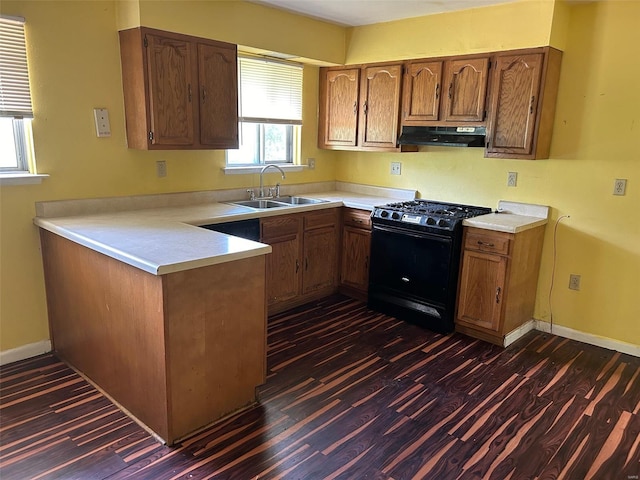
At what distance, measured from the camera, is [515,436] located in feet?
7.88

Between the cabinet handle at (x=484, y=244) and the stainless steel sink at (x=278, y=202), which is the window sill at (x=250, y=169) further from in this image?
the cabinet handle at (x=484, y=244)

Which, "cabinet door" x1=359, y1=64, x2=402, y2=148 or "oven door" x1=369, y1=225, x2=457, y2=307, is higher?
"cabinet door" x1=359, y1=64, x2=402, y2=148

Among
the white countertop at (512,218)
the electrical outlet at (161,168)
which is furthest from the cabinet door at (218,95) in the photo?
the white countertop at (512,218)

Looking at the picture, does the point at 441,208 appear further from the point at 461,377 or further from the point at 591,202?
the point at 461,377

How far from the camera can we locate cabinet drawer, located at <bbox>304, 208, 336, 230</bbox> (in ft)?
13.0

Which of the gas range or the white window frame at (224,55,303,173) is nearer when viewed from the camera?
the gas range

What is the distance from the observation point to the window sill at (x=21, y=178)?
2789 mm

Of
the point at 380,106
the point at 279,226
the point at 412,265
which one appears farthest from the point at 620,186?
the point at 279,226

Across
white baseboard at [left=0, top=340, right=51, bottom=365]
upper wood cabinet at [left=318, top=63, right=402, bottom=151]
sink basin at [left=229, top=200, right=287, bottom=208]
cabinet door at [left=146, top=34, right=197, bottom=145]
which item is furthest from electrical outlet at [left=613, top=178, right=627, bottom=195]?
white baseboard at [left=0, top=340, right=51, bottom=365]

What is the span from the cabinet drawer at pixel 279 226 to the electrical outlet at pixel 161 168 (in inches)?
33.2

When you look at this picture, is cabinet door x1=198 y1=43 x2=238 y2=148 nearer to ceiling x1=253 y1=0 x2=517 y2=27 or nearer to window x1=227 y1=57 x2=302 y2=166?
window x1=227 y1=57 x2=302 y2=166

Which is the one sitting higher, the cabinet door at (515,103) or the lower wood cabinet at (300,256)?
the cabinet door at (515,103)

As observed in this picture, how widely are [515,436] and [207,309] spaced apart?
1725mm

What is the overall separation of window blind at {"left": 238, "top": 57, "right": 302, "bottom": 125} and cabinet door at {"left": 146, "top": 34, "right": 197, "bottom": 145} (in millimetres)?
746
